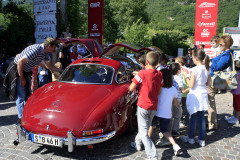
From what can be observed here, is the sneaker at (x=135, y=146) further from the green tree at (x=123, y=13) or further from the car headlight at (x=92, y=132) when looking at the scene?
the green tree at (x=123, y=13)

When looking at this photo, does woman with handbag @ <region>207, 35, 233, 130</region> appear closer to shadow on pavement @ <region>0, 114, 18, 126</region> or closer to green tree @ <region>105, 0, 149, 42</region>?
shadow on pavement @ <region>0, 114, 18, 126</region>

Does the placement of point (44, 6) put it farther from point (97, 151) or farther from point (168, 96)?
point (168, 96)

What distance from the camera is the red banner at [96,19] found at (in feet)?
42.5

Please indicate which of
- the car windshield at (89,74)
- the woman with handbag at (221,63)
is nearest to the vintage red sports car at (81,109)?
the car windshield at (89,74)

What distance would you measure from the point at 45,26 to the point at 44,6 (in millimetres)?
1137

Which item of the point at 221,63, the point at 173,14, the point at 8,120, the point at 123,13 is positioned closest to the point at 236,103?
the point at 221,63

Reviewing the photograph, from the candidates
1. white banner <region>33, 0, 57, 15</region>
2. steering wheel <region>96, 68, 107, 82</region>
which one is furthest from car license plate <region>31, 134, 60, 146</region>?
white banner <region>33, 0, 57, 15</region>

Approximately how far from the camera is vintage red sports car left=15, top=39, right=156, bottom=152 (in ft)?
10.5

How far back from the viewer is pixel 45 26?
39.8 ft

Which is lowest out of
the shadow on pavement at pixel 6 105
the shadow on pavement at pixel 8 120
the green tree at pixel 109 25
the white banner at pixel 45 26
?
the shadow on pavement at pixel 8 120

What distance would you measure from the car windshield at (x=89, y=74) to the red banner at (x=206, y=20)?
11.2m

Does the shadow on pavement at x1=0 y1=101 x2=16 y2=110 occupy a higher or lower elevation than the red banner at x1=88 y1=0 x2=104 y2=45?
lower

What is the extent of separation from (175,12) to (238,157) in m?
97.5

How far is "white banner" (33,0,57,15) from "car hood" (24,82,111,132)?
8891 mm
